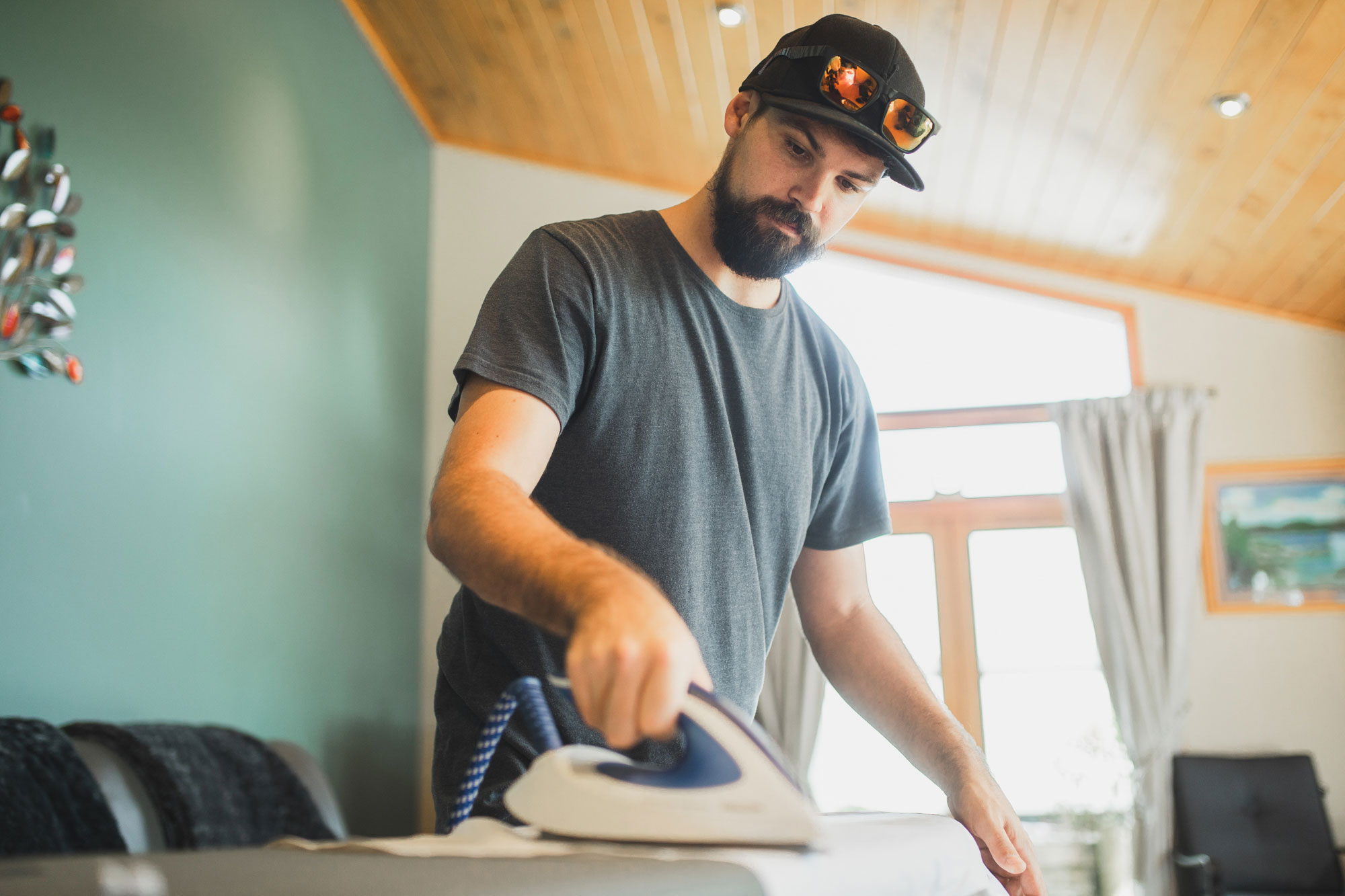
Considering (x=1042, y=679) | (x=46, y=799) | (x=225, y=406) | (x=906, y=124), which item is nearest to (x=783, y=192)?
(x=906, y=124)

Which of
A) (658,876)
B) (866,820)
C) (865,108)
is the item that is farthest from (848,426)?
(658,876)

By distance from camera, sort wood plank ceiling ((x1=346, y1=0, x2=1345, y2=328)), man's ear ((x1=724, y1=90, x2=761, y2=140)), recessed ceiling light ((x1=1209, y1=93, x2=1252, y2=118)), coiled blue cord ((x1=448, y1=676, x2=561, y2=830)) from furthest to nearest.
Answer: recessed ceiling light ((x1=1209, y1=93, x2=1252, y2=118)), wood plank ceiling ((x1=346, y1=0, x2=1345, y2=328)), man's ear ((x1=724, y1=90, x2=761, y2=140)), coiled blue cord ((x1=448, y1=676, x2=561, y2=830))

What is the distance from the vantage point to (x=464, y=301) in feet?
14.8

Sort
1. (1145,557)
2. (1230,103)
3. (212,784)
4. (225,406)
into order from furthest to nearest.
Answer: (1145,557), (1230,103), (225,406), (212,784)

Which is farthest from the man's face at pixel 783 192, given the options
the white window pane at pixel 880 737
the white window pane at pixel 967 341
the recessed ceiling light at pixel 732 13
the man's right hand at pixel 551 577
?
the white window pane at pixel 967 341

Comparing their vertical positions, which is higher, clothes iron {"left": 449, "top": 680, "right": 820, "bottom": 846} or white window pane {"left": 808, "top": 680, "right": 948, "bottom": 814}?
clothes iron {"left": 449, "top": 680, "right": 820, "bottom": 846}

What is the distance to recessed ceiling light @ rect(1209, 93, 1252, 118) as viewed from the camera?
9.64 feet

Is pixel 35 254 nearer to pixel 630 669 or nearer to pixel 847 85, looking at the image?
pixel 847 85

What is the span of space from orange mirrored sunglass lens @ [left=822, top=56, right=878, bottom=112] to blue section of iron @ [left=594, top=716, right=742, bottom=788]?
0.64 meters

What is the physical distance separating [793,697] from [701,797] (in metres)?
3.88

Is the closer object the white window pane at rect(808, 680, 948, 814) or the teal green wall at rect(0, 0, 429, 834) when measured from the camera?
the teal green wall at rect(0, 0, 429, 834)

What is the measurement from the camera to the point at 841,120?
927 millimetres

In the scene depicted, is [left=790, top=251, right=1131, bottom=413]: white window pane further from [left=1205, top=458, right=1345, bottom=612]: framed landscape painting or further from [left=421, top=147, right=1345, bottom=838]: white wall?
[left=1205, top=458, right=1345, bottom=612]: framed landscape painting

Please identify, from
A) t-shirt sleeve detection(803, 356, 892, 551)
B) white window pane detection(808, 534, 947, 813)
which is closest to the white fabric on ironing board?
t-shirt sleeve detection(803, 356, 892, 551)
